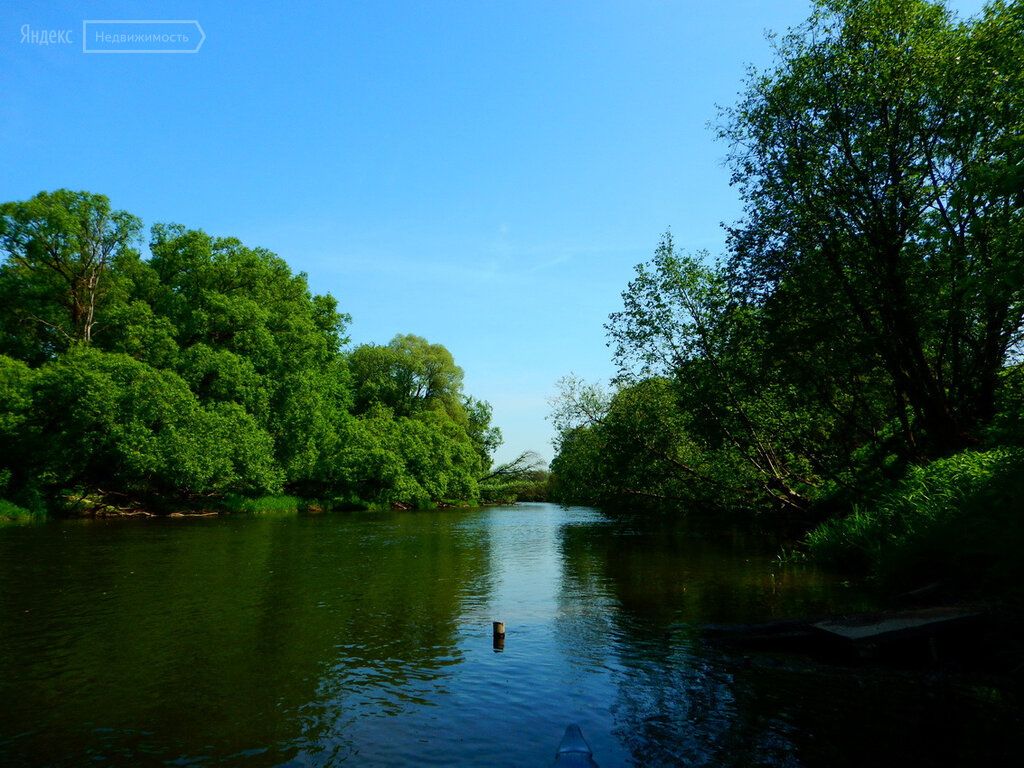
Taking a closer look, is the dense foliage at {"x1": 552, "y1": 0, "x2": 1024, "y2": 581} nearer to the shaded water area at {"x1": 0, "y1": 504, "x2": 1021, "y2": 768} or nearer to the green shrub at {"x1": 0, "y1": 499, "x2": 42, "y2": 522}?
the shaded water area at {"x1": 0, "y1": 504, "x2": 1021, "y2": 768}

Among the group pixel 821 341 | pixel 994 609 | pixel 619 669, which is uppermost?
pixel 821 341

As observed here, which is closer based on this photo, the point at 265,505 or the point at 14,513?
the point at 14,513

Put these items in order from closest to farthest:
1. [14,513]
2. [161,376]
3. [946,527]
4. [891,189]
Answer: [946,527] < [891,189] < [14,513] < [161,376]

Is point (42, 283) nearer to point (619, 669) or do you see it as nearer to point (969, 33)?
point (619, 669)

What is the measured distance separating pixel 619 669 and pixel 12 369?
40.8 metres

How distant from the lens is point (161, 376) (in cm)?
4175

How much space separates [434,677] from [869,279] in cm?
1719

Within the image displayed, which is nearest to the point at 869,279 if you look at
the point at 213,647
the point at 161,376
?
the point at 213,647

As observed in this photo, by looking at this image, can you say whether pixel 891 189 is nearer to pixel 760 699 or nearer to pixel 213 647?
pixel 760 699

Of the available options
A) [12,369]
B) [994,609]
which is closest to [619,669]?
[994,609]

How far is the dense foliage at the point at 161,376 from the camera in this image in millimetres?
38312

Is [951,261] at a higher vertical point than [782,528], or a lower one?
higher

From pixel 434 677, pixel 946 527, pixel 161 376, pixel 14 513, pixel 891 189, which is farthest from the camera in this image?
pixel 161 376

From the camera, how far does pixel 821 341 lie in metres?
21.2
